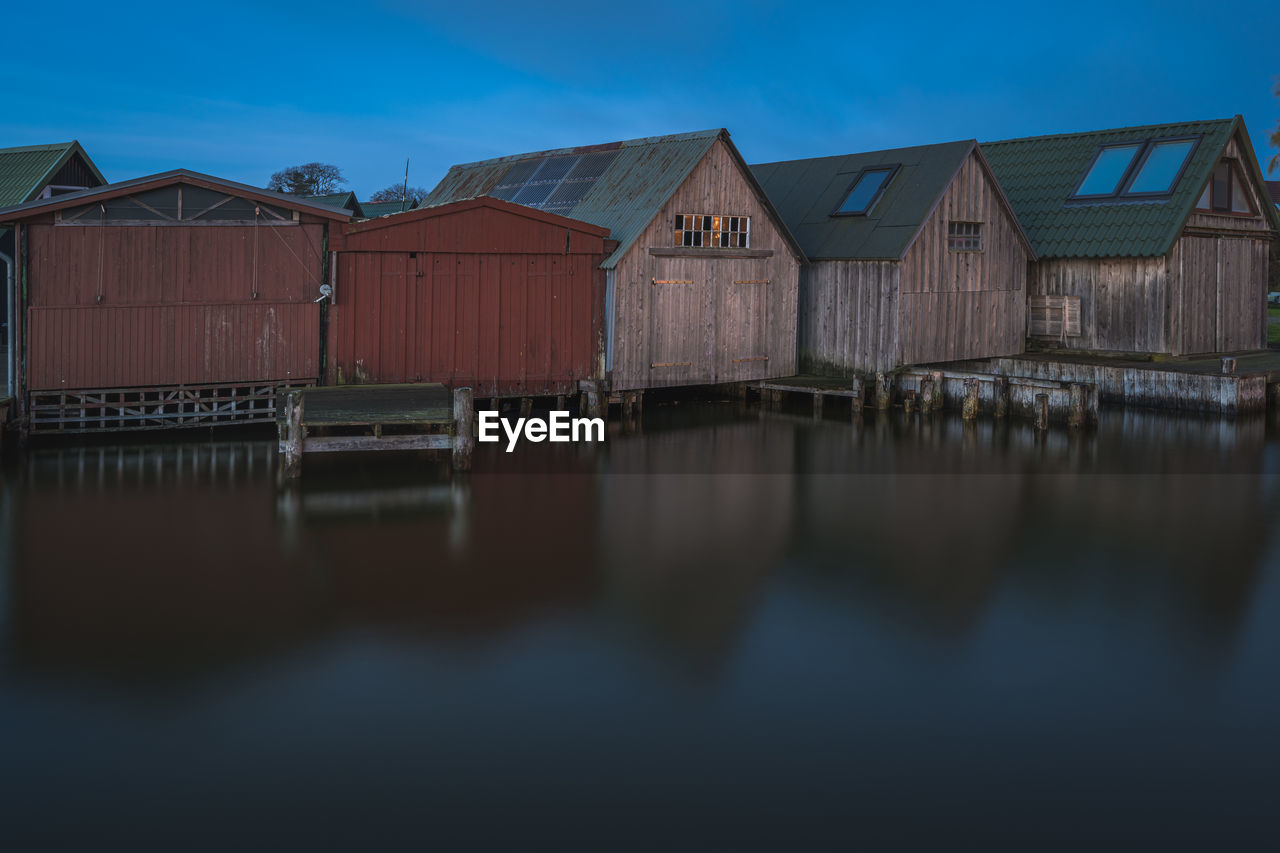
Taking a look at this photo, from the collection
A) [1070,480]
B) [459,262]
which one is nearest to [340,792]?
[1070,480]

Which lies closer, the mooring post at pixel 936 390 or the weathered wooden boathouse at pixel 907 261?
the mooring post at pixel 936 390

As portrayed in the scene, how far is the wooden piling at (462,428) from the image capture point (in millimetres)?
16016

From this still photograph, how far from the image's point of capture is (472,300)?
2053 centimetres

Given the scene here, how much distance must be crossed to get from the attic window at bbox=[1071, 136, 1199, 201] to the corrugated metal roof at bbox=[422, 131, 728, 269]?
1015 cm

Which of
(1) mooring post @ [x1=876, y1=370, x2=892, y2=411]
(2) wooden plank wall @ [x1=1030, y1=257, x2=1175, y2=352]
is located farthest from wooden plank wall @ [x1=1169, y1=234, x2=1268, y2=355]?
(1) mooring post @ [x1=876, y1=370, x2=892, y2=411]

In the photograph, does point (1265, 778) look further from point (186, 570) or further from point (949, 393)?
point (949, 393)

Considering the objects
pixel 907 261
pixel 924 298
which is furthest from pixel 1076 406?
pixel 907 261

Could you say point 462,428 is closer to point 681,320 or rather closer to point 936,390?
point 681,320

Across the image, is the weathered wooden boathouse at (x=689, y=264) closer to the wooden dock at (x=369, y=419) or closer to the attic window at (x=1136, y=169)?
the wooden dock at (x=369, y=419)

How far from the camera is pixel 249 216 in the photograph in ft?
61.7

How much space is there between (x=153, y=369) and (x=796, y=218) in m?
14.2

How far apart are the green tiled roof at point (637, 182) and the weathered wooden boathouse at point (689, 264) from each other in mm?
27

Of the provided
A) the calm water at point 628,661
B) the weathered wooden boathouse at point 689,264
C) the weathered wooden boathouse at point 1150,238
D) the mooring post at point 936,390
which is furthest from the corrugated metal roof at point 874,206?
the calm water at point 628,661

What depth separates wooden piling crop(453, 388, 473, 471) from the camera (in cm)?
1602
